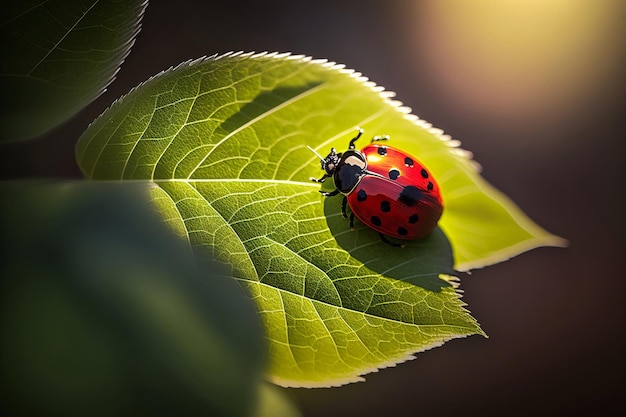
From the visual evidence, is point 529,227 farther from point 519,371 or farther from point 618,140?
point 618,140

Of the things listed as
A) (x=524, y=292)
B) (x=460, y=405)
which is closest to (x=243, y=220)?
(x=460, y=405)

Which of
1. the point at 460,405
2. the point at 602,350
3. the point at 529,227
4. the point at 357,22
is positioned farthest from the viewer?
the point at 357,22

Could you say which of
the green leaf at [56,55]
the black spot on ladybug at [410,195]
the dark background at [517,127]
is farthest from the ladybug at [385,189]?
the dark background at [517,127]

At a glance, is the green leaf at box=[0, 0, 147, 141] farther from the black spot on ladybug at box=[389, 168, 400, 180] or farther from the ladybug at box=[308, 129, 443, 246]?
the black spot on ladybug at box=[389, 168, 400, 180]

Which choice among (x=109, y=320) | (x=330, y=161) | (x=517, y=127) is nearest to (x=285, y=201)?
(x=330, y=161)

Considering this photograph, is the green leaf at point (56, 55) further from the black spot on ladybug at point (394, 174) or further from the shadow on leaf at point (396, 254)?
the black spot on ladybug at point (394, 174)

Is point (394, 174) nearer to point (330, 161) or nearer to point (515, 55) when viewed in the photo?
point (330, 161)

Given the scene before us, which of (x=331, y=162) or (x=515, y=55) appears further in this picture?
(x=515, y=55)
